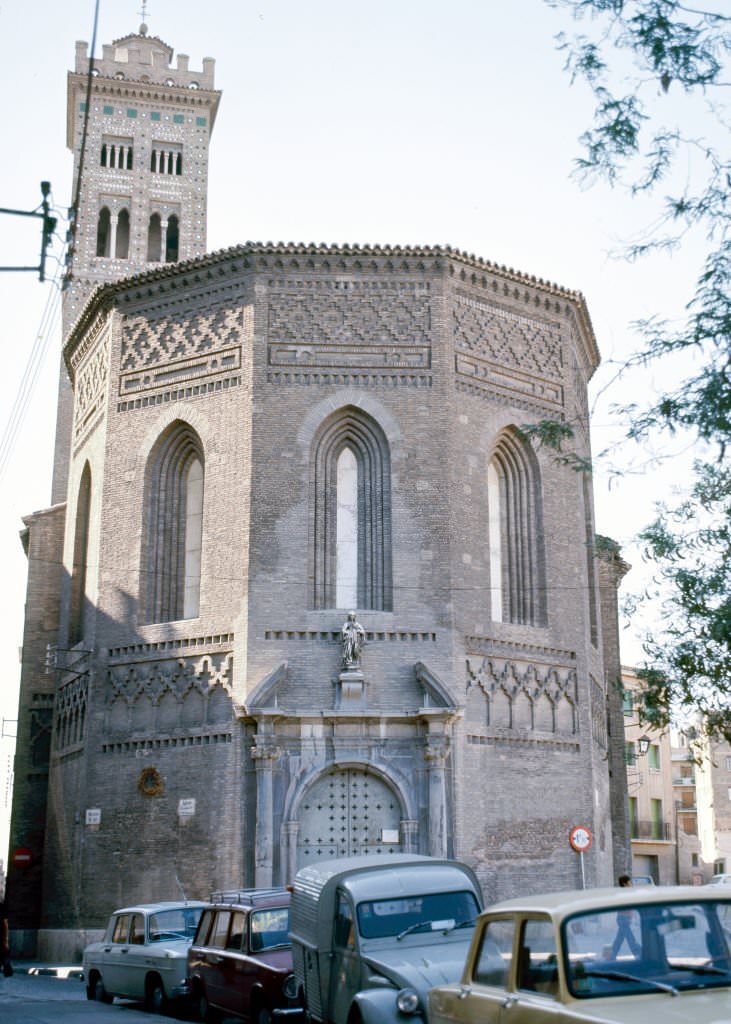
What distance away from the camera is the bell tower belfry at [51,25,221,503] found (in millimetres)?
38844

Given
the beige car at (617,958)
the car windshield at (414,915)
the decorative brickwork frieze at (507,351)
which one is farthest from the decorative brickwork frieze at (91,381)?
the beige car at (617,958)

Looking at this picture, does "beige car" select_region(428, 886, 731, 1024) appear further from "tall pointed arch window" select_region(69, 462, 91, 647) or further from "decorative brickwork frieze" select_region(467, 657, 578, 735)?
"tall pointed arch window" select_region(69, 462, 91, 647)

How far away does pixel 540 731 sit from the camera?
22625 mm

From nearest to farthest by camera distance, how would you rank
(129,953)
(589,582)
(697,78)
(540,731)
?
(697,78) < (129,953) < (540,731) < (589,582)

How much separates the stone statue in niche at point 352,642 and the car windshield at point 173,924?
6658mm

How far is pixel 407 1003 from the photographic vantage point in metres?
8.56

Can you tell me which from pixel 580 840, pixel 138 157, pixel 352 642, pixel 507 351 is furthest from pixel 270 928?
pixel 138 157

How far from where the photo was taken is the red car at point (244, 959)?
11.8 meters

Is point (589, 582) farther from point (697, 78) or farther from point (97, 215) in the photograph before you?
point (97, 215)

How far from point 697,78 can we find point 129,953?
1140 cm

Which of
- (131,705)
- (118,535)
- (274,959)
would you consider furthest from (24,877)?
(274,959)

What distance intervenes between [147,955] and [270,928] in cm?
302

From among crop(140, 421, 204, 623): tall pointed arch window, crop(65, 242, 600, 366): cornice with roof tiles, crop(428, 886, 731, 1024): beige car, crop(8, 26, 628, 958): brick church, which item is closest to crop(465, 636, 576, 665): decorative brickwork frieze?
crop(8, 26, 628, 958): brick church

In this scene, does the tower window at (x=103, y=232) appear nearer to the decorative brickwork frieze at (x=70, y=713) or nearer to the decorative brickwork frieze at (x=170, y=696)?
the decorative brickwork frieze at (x=70, y=713)
